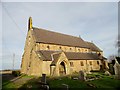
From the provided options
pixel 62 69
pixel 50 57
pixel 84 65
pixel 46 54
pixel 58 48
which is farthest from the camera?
pixel 84 65

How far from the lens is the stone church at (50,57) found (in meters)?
30.6

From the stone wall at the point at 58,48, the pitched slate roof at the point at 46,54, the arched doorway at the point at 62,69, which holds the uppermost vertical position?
the stone wall at the point at 58,48

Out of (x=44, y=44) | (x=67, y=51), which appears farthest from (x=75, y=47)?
(x=44, y=44)

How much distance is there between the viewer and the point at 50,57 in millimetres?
32281

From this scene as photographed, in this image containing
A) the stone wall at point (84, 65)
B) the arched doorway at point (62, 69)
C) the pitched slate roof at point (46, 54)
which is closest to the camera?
the pitched slate roof at point (46, 54)

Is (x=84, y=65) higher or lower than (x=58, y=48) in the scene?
lower

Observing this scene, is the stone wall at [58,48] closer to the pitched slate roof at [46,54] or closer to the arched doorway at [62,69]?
the pitched slate roof at [46,54]

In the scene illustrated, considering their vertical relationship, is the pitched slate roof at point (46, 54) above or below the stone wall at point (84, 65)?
above

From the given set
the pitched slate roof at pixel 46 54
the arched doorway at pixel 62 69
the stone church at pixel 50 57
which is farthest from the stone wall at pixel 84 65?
the pitched slate roof at pixel 46 54

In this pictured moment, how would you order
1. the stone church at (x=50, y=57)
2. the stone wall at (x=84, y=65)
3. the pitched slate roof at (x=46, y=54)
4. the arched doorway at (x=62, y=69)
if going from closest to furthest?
1. the stone church at (x=50, y=57)
2. the pitched slate roof at (x=46, y=54)
3. the arched doorway at (x=62, y=69)
4. the stone wall at (x=84, y=65)

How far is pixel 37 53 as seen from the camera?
105 ft

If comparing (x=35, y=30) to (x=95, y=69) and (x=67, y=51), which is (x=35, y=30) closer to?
(x=67, y=51)

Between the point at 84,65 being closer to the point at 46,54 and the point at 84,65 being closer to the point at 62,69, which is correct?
the point at 62,69

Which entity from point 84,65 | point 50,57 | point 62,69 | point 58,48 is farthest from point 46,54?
point 84,65
